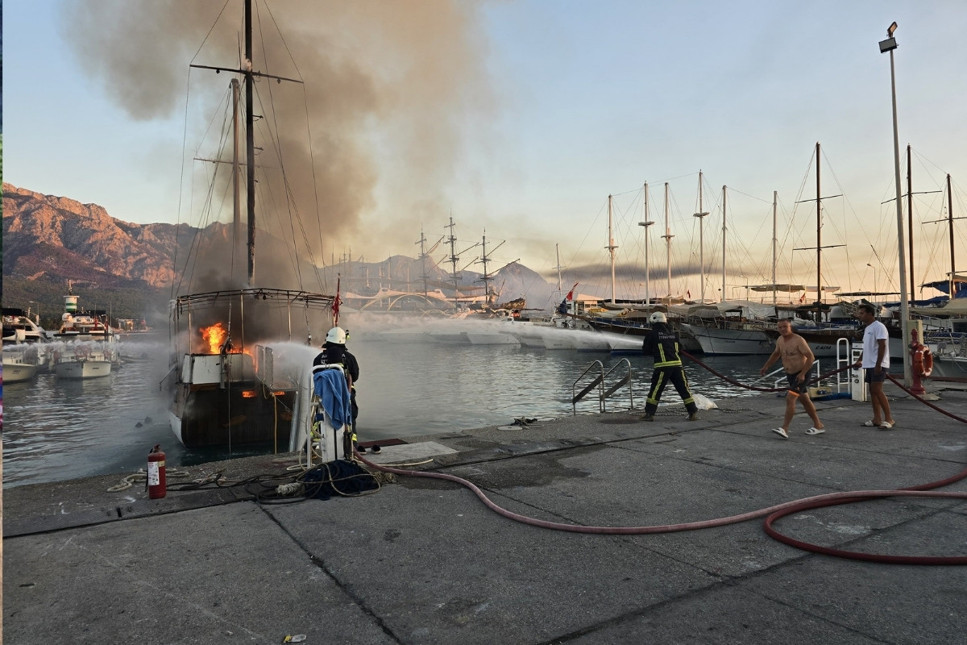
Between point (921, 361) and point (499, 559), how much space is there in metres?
13.9

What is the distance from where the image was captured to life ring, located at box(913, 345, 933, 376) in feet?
45.2

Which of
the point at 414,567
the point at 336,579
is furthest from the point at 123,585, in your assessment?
the point at 414,567

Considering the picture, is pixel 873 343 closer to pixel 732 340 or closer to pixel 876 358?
pixel 876 358

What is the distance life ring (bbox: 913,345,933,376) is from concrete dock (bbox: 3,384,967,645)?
22.6 ft

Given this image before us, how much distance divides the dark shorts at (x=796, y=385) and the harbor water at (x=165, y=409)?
9.28ft

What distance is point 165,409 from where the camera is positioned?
25.1m

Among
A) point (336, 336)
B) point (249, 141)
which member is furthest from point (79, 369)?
point (336, 336)

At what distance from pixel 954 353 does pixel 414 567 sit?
34.6 meters

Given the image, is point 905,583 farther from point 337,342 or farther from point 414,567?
point 337,342

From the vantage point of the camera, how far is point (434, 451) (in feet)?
29.2

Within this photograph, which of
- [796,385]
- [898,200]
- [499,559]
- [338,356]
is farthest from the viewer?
[898,200]

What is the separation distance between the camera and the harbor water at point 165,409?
16.8 meters

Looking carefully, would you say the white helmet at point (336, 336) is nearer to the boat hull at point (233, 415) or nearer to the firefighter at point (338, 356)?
the firefighter at point (338, 356)

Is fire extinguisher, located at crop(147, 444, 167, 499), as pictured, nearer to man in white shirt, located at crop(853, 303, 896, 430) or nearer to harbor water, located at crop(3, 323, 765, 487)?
harbor water, located at crop(3, 323, 765, 487)
